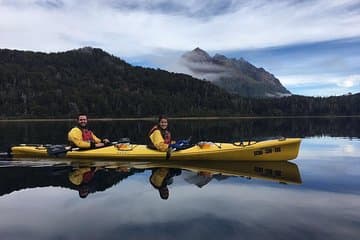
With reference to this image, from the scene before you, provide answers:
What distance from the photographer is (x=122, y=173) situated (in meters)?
19.6

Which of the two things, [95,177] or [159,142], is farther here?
[159,142]

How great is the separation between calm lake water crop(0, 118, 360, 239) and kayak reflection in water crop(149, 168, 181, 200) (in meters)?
0.16

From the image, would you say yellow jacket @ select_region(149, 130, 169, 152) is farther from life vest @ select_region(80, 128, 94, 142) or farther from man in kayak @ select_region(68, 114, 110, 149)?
life vest @ select_region(80, 128, 94, 142)

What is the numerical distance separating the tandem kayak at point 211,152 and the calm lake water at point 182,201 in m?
0.46

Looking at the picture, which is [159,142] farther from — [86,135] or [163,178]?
[86,135]

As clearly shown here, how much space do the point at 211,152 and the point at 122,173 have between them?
4.85 m

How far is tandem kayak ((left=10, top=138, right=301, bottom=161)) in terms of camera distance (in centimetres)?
2172

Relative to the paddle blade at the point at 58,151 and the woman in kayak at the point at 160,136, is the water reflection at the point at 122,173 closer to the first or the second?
the paddle blade at the point at 58,151

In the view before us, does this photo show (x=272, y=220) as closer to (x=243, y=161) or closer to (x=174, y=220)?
(x=174, y=220)

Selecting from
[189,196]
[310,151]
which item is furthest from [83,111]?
[189,196]

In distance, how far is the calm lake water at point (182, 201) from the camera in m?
10.7

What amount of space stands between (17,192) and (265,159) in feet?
40.1

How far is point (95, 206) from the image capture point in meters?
13.1

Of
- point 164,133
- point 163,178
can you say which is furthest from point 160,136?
point 163,178
